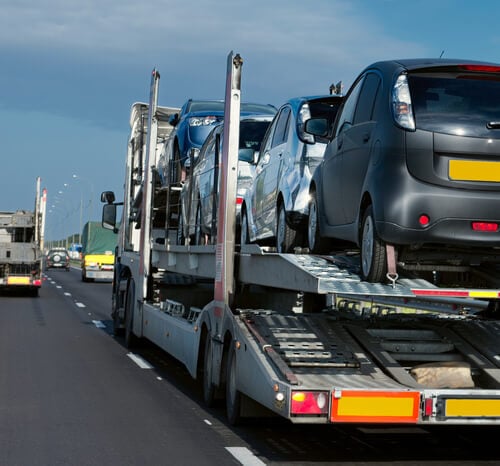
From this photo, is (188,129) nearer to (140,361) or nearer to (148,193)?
(148,193)

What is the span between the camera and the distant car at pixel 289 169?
29.3 feet

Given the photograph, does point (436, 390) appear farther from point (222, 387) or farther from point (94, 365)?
point (94, 365)

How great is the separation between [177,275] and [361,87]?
660cm

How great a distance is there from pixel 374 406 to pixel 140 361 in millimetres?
7518

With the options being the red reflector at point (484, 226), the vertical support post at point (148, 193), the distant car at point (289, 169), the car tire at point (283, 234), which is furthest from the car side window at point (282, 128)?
the vertical support post at point (148, 193)

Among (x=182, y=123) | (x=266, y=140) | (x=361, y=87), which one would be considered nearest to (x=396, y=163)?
(x=361, y=87)

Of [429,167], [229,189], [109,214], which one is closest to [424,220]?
[429,167]

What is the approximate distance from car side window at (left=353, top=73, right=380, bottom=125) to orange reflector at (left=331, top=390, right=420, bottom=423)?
196cm

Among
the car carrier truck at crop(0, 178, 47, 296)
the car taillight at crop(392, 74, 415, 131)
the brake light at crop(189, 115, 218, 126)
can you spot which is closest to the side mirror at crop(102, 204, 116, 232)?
the brake light at crop(189, 115, 218, 126)

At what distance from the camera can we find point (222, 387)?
9023 millimetres

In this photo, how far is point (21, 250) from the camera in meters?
31.5

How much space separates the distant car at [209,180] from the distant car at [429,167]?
11.1ft

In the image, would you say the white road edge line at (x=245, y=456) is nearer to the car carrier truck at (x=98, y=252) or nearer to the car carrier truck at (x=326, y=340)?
the car carrier truck at (x=326, y=340)

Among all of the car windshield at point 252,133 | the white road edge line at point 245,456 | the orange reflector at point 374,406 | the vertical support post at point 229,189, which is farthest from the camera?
the car windshield at point 252,133
